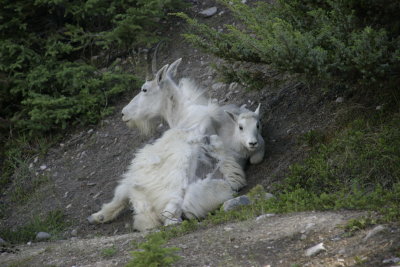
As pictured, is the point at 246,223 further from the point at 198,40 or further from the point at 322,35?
the point at 198,40

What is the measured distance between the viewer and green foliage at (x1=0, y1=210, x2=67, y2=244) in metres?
8.16

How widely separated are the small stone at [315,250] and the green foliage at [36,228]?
4.31m

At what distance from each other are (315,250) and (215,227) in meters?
1.56

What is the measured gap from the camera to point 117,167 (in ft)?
31.5

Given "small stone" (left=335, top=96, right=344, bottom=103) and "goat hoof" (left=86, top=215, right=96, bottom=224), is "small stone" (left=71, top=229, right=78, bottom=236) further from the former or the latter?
"small stone" (left=335, top=96, right=344, bottom=103)

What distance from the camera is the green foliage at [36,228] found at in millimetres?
8156

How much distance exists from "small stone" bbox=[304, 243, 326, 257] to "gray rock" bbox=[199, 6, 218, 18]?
7.89 metres

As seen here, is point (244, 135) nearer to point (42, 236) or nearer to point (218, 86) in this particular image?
point (218, 86)

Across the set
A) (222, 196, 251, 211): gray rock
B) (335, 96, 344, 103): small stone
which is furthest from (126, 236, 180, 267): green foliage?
(335, 96, 344, 103): small stone

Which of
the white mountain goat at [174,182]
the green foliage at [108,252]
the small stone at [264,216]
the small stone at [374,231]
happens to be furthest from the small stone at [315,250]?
the white mountain goat at [174,182]

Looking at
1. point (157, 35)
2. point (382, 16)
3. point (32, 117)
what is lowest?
point (32, 117)

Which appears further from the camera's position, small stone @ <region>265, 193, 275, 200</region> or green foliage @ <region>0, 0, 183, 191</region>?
green foliage @ <region>0, 0, 183, 191</region>

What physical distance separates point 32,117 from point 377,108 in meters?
5.84

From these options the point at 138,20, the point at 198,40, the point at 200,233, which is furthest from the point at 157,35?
the point at 200,233
